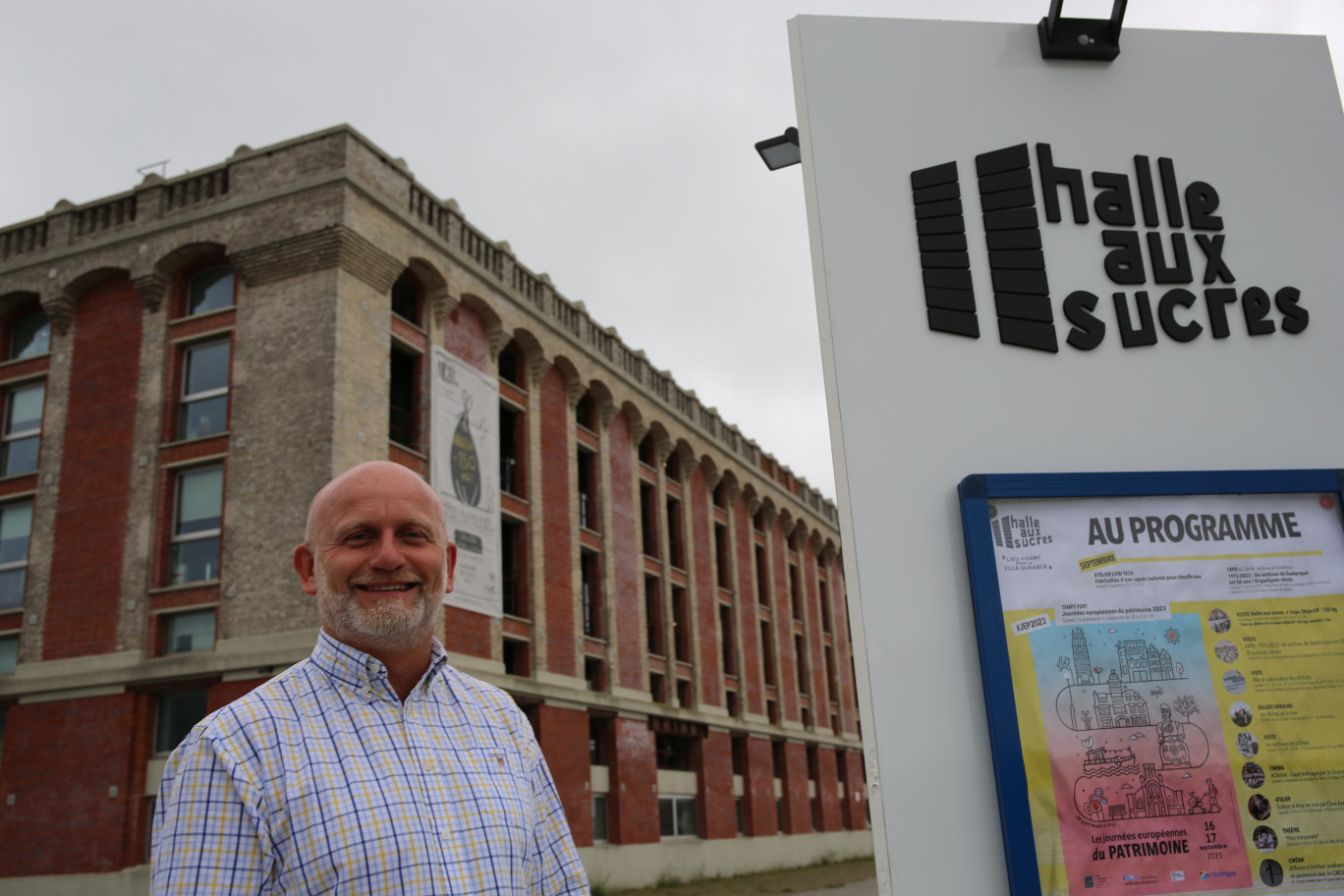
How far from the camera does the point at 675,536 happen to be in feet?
119

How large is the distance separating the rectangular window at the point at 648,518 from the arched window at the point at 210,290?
14728 mm

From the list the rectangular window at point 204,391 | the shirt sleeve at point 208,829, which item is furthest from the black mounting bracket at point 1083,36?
the rectangular window at point 204,391

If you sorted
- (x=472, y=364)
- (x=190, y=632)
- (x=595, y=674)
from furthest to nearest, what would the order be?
(x=595, y=674) → (x=472, y=364) → (x=190, y=632)

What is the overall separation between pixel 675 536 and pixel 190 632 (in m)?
18.1

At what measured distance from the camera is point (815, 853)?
4038 cm

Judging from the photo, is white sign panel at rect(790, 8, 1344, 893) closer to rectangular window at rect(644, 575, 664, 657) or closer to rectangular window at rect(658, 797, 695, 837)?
rectangular window at rect(658, 797, 695, 837)

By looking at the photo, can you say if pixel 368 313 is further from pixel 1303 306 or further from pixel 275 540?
pixel 1303 306

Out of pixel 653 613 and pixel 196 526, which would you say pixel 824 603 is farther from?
pixel 196 526

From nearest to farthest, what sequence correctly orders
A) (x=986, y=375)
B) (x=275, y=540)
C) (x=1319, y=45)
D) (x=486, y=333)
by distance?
(x=986, y=375) → (x=1319, y=45) → (x=275, y=540) → (x=486, y=333)

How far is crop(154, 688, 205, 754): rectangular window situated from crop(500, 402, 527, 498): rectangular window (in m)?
8.66

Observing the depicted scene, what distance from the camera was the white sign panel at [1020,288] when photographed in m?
3.43

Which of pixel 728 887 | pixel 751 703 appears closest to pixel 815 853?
pixel 751 703

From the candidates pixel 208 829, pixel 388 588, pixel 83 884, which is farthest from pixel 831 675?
pixel 208 829

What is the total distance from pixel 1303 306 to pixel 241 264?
21794mm
